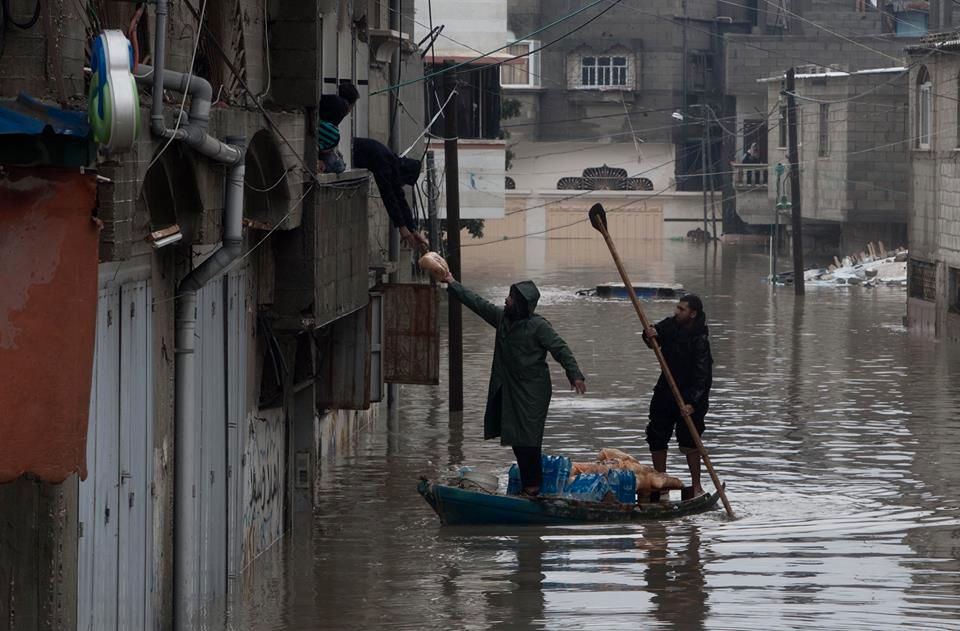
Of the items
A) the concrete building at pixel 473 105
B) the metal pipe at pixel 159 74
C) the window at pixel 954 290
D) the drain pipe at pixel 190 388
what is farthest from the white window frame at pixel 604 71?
the metal pipe at pixel 159 74

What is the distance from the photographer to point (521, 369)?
1323cm

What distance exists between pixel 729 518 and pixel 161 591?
5964 mm

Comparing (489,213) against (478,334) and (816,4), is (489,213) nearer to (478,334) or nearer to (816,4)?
(478,334)

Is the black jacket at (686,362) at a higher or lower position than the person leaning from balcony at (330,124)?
lower

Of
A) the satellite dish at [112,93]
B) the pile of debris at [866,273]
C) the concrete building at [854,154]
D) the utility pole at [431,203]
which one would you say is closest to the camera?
the satellite dish at [112,93]

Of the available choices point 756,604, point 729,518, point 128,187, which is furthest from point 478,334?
point 128,187

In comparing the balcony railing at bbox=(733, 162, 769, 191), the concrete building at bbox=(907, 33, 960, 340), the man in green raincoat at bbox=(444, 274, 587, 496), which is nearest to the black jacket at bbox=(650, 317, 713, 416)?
the man in green raincoat at bbox=(444, 274, 587, 496)

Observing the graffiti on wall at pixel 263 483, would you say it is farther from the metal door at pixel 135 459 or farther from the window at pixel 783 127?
the window at pixel 783 127

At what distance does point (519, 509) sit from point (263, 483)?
2040 mm

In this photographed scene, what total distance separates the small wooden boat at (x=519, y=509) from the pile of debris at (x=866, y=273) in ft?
105

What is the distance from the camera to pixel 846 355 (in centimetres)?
2855

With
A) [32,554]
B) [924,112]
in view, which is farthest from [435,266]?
[924,112]

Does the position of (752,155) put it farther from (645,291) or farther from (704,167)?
(645,291)

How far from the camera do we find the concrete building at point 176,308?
6.75 meters
